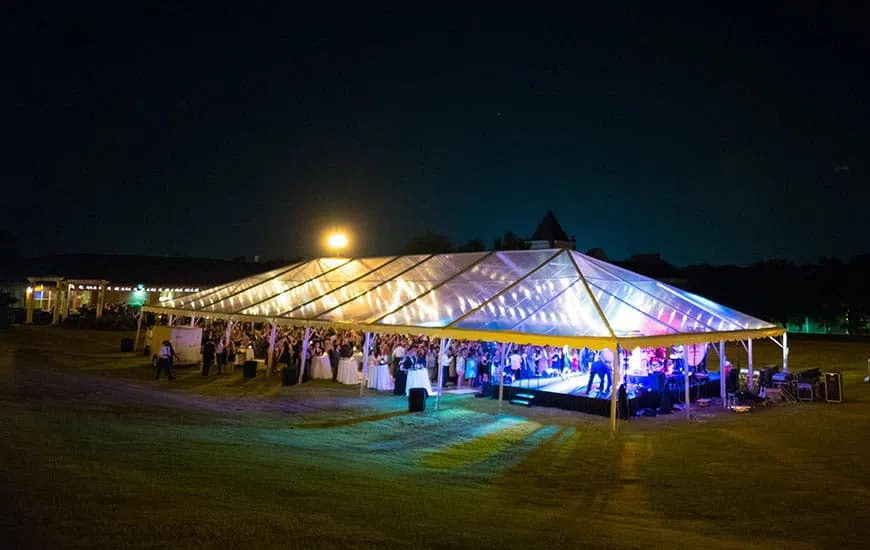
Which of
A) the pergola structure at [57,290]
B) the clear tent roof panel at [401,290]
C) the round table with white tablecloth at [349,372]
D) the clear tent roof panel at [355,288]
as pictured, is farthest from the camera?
the pergola structure at [57,290]

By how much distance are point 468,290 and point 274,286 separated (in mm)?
9523

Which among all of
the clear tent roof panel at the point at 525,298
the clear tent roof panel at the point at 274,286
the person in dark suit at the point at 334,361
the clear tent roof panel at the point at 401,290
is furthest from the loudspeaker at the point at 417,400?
the clear tent roof panel at the point at 274,286

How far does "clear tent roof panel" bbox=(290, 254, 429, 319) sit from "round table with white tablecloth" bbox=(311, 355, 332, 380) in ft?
5.93

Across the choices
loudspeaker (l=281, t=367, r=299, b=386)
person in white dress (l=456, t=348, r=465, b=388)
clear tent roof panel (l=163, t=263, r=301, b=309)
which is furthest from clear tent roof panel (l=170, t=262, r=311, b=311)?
person in white dress (l=456, t=348, r=465, b=388)

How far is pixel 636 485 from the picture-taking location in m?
8.70

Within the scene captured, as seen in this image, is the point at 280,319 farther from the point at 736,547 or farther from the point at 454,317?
the point at 736,547

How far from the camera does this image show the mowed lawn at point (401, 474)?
5.48 metres

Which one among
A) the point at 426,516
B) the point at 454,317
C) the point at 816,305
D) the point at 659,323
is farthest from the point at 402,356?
the point at 816,305

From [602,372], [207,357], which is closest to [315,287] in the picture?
[207,357]

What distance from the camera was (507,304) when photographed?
623 inches

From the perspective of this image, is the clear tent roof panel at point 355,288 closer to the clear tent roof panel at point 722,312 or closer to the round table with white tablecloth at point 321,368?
the round table with white tablecloth at point 321,368

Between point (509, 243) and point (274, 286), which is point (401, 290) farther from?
point (509, 243)

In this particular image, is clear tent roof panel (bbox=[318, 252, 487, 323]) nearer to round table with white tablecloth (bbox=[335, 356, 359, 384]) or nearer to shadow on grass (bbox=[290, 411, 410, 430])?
round table with white tablecloth (bbox=[335, 356, 359, 384])

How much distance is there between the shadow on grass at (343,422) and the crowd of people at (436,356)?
368 cm
